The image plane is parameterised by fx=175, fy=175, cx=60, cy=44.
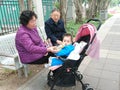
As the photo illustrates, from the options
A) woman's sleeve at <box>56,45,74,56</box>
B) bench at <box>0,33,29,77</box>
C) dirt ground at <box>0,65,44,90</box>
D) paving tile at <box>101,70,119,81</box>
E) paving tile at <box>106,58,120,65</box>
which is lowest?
dirt ground at <box>0,65,44,90</box>

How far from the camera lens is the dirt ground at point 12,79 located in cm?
371

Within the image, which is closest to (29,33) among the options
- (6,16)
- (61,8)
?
(61,8)

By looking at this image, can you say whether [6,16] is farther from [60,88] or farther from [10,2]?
[60,88]

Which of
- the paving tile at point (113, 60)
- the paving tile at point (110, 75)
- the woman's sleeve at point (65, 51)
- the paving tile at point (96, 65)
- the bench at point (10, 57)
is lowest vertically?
the paving tile at point (110, 75)

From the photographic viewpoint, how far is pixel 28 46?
9.85 ft

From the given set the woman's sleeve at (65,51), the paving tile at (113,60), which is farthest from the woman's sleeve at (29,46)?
the paving tile at (113,60)

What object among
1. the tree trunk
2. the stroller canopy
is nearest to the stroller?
the stroller canopy

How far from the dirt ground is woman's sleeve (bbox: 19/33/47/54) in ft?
3.63

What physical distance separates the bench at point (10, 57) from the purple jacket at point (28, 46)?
0.34 metres

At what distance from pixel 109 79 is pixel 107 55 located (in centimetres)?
181

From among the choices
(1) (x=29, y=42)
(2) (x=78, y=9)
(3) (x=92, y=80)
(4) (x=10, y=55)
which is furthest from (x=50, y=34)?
(2) (x=78, y=9)

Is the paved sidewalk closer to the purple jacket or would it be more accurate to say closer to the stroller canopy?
the purple jacket

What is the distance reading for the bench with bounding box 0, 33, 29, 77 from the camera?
371 centimetres

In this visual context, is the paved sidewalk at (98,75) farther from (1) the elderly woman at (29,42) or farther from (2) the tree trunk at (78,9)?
(2) the tree trunk at (78,9)
